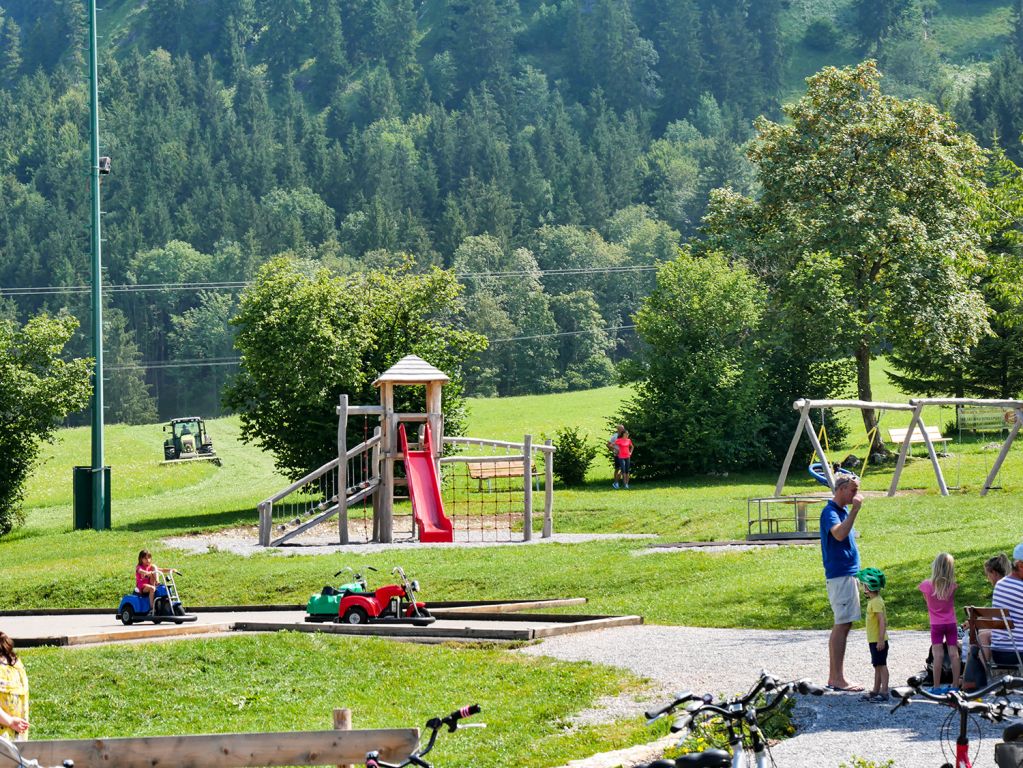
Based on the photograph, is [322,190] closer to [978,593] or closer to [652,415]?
[652,415]

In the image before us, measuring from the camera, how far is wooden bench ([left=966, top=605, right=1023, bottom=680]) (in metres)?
12.2

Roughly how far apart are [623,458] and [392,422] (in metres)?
10.7

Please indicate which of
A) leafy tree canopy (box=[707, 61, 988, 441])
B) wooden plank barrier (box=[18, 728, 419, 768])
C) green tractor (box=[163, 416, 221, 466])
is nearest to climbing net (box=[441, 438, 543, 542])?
leafy tree canopy (box=[707, 61, 988, 441])

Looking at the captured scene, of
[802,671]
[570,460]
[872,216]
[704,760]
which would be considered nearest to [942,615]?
[802,671]

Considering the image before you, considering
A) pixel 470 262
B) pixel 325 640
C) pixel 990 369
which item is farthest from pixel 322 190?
pixel 325 640

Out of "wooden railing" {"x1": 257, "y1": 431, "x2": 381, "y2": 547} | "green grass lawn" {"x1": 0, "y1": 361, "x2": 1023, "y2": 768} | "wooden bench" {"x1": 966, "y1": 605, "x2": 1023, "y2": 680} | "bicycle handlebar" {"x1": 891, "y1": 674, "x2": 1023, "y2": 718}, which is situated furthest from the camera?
"wooden railing" {"x1": 257, "y1": 431, "x2": 381, "y2": 547}

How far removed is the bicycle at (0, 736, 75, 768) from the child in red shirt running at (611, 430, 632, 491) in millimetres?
32954

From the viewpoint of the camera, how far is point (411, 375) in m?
33.6

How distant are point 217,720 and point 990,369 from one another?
4078cm

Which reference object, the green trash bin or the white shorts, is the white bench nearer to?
the green trash bin

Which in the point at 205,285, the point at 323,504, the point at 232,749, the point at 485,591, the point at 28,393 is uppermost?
the point at 205,285

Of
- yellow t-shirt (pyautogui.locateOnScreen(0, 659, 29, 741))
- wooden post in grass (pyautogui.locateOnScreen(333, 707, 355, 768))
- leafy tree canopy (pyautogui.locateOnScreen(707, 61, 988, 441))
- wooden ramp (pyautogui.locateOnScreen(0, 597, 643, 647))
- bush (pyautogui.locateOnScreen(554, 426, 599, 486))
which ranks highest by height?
leafy tree canopy (pyautogui.locateOnScreen(707, 61, 988, 441))

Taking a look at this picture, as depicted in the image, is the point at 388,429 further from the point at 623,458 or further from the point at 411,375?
the point at 623,458

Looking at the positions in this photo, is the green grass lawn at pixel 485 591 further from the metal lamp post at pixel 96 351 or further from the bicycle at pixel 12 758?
the bicycle at pixel 12 758
